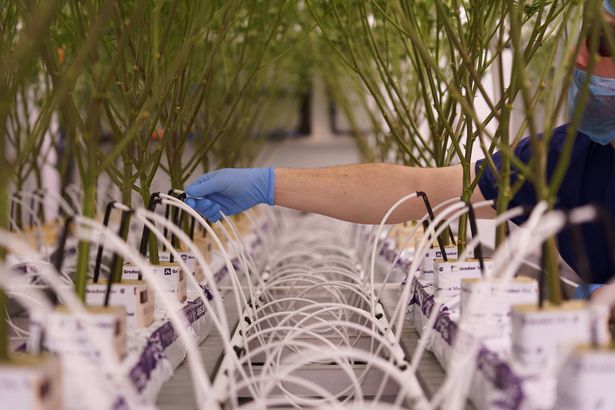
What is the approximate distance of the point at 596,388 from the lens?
1.90 feet

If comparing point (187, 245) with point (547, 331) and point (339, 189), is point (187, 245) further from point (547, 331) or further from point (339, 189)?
point (339, 189)

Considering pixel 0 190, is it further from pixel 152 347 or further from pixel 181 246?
pixel 181 246

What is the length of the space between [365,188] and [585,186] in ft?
1.50

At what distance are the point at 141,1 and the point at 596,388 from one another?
0.60m

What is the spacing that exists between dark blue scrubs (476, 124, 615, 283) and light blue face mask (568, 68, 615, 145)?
0.14 meters

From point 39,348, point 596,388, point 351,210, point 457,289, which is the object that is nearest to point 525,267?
point 351,210

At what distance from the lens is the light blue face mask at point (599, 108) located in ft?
3.73

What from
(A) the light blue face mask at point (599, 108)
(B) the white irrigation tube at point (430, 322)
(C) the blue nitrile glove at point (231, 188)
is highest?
(A) the light blue face mask at point (599, 108)

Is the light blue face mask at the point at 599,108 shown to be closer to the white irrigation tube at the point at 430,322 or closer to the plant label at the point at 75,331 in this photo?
the white irrigation tube at the point at 430,322

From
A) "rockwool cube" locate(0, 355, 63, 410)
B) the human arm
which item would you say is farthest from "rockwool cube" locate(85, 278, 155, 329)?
the human arm

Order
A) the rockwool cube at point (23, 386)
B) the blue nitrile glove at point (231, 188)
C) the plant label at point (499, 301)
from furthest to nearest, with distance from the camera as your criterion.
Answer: the blue nitrile glove at point (231, 188) → the plant label at point (499, 301) → the rockwool cube at point (23, 386)

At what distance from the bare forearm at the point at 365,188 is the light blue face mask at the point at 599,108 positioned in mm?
279

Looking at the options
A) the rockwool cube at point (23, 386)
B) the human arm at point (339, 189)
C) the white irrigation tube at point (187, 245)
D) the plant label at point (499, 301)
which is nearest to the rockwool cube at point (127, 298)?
the white irrigation tube at point (187, 245)

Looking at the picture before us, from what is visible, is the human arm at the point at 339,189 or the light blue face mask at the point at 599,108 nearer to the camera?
the light blue face mask at the point at 599,108
